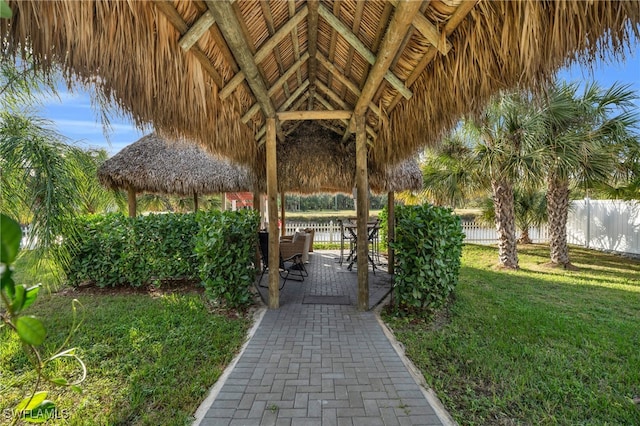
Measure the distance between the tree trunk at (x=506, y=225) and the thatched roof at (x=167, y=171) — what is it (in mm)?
6811

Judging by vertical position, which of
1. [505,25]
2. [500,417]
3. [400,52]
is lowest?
[500,417]

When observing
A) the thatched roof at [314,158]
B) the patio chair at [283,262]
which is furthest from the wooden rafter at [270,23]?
the patio chair at [283,262]

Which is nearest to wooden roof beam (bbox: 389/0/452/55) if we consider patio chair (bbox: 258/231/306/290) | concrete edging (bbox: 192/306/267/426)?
concrete edging (bbox: 192/306/267/426)

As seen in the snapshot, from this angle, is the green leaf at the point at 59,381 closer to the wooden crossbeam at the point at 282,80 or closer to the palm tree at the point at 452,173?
the wooden crossbeam at the point at 282,80

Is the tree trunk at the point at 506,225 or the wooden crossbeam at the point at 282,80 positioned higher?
the wooden crossbeam at the point at 282,80

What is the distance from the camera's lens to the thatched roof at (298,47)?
71.1 inches

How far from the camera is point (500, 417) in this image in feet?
7.22

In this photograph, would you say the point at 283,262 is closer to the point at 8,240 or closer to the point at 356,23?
the point at 356,23

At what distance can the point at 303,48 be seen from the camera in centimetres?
351

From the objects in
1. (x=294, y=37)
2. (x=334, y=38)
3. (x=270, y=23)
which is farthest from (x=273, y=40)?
(x=334, y=38)

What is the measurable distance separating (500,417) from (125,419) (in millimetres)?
2815

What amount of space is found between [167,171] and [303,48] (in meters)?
5.86

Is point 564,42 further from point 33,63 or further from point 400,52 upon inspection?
point 33,63

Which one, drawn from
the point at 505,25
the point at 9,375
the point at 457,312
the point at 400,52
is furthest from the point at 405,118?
the point at 9,375
